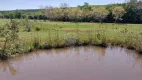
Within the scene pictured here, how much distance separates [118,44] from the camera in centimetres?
1307

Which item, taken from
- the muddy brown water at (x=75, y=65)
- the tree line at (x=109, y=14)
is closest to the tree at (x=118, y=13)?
the tree line at (x=109, y=14)

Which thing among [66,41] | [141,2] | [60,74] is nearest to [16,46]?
[66,41]

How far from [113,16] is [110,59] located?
29273 millimetres

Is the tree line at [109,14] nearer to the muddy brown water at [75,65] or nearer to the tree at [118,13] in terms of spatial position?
the tree at [118,13]

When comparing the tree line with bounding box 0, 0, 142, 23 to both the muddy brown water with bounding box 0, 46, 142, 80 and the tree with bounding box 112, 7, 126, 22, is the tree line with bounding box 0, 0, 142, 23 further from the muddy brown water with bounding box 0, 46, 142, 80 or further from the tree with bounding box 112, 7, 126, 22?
the muddy brown water with bounding box 0, 46, 142, 80

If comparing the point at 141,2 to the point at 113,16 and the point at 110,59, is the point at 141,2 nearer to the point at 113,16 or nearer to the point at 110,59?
the point at 113,16

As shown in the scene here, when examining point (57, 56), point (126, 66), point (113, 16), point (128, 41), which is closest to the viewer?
point (126, 66)

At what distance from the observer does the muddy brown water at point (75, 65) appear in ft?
25.8

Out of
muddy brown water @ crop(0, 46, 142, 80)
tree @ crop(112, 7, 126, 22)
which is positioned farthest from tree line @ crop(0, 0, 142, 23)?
muddy brown water @ crop(0, 46, 142, 80)

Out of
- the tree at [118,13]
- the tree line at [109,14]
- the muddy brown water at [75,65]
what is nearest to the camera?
the muddy brown water at [75,65]

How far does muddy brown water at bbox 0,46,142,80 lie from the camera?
7.86m

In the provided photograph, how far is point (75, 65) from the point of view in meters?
9.16

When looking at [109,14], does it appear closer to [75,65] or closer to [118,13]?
[118,13]

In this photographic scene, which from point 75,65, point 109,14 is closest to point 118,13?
point 109,14
